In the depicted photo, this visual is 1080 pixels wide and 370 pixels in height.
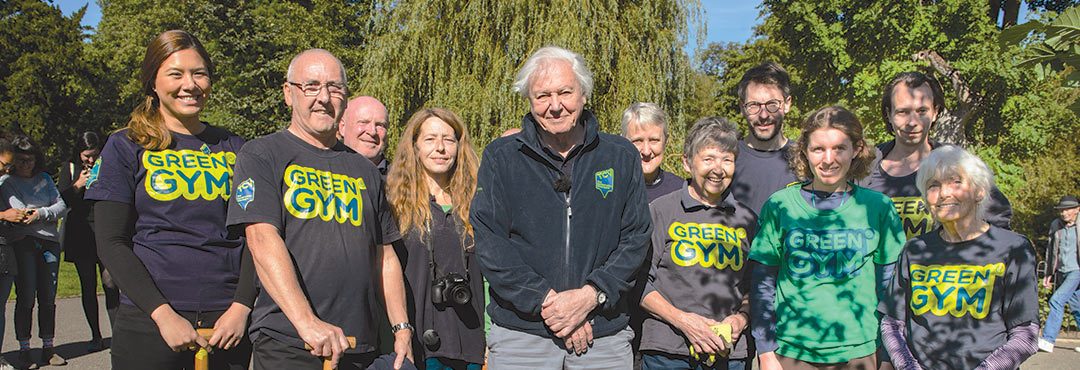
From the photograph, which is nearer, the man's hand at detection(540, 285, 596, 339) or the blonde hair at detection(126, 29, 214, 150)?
the man's hand at detection(540, 285, 596, 339)

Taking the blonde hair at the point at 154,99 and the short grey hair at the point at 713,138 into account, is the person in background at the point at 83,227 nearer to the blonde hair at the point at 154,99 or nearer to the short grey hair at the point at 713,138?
the blonde hair at the point at 154,99

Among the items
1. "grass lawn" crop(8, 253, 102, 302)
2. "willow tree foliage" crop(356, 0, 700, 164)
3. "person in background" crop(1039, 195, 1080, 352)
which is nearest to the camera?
"person in background" crop(1039, 195, 1080, 352)

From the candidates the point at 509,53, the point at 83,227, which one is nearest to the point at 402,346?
the point at 83,227

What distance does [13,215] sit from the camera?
7.02 metres

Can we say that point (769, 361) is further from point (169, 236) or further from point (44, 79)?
point (44, 79)

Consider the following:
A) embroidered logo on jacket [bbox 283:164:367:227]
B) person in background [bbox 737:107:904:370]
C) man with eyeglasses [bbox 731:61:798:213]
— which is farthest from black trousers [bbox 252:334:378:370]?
man with eyeglasses [bbox 731:61:798:213]

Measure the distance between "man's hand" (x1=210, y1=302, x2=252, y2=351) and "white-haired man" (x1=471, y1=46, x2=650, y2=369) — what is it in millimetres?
1052

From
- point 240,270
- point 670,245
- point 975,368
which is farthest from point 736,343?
point 240,270

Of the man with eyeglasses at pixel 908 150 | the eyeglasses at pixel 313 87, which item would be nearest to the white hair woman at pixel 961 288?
the man with eyeglasses at pixel 908 150

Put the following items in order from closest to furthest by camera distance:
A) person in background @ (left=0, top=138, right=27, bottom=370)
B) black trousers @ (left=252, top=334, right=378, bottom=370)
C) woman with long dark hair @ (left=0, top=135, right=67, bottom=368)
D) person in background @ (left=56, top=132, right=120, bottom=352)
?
black trousers @ (left=252, top=334, right=378, bottom=370) → person in background @ (left=0, top=138, right=27, bottom=370) → woman with long dark hair @ (left=0, top=135, right=67, bottom=368) → person in background @ (left=56, top=132, right=120, bottom=352)

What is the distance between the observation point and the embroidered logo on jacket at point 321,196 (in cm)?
304

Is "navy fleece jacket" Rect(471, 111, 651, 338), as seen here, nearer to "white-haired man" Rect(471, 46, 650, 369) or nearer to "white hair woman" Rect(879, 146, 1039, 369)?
"white-haired man" Rect(471, 46, 650, 369)

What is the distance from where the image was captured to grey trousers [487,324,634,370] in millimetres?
3135

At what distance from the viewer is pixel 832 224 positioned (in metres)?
3.61
